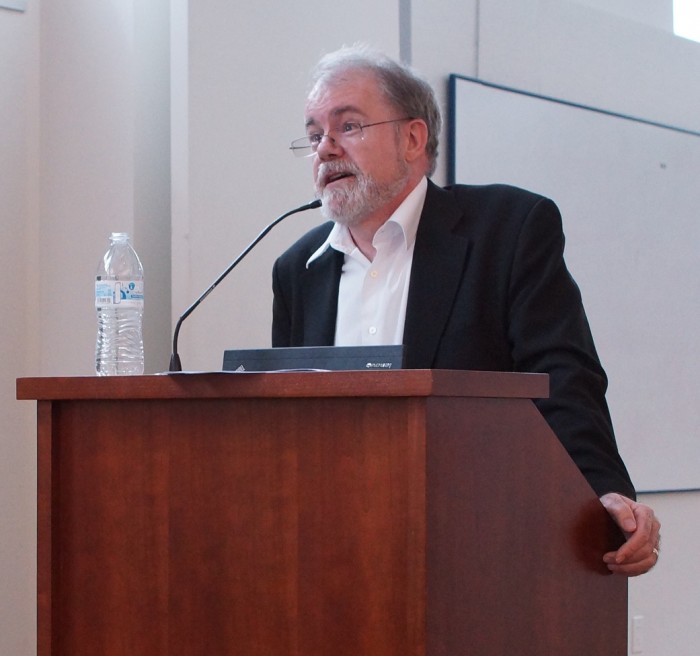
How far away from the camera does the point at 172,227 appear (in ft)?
9.84

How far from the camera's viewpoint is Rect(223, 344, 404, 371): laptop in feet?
4.05

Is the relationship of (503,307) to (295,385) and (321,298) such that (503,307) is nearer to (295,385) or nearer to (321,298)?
(321,298)

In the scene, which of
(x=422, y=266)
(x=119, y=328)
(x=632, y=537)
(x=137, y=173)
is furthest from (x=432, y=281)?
(x=137, y=173)

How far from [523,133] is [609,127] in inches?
18.8

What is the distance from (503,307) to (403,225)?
30 cm

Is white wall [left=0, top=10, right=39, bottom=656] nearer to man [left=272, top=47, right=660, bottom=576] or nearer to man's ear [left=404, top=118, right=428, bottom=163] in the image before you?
man [left=272, top=47, right=660, bottom=576]

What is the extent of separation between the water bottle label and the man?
0.42 m

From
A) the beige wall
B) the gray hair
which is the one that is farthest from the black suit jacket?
the beige wall

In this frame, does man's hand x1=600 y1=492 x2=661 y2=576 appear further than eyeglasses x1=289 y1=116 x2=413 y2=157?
No

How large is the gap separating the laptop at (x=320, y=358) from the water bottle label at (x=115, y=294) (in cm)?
36

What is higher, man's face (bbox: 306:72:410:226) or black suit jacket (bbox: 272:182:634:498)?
man's face (bbox: 306:72:410:226)

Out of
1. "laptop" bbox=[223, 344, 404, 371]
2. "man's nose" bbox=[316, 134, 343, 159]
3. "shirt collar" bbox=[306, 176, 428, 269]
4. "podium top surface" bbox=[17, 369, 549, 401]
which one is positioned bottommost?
"podium top surface" bbox=[17, 369, 549, 401]

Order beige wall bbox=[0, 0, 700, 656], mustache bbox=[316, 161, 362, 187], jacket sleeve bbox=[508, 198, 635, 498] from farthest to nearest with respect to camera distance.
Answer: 1. beige wall bbox=[0, 0, 700, 656]
2. mustache bbox=[316, 161, 362, 187]
3. jacket sleeve bbox=[508, 198, 635, 498]

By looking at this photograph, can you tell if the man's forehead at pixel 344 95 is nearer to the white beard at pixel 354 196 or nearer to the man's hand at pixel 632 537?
the white beard at pixel 354 196
